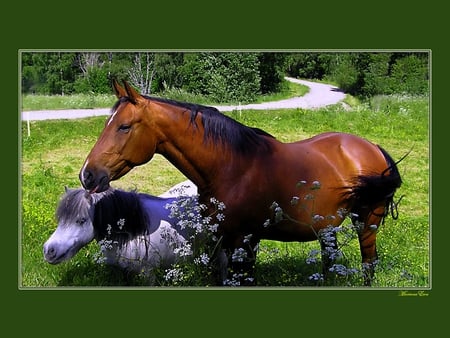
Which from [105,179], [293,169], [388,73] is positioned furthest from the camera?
[388,73]

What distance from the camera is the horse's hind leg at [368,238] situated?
195 inches

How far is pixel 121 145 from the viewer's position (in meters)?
4.38

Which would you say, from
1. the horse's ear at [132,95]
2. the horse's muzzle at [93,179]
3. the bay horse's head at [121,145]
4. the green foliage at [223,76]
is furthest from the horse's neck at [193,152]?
the green foliage at [223,76]

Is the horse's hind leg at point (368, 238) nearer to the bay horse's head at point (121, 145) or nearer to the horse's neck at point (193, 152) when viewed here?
the horse's neck at point (193, 152)

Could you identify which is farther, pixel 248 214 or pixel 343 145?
pixel 343 145

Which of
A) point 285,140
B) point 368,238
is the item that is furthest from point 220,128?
point 368,238

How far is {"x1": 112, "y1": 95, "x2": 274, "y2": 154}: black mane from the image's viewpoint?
14.8 feet

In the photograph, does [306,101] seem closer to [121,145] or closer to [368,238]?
[368,238]

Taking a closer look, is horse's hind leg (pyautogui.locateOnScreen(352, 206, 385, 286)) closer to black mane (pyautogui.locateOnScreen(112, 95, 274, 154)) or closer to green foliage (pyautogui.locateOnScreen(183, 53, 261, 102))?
black mane (pyautogui.locateOnScreen(112, 95, 274, 154))

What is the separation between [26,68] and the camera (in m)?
4.92

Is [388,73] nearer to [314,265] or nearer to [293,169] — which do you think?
[293,169]

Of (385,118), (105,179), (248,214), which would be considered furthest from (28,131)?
(385,118)

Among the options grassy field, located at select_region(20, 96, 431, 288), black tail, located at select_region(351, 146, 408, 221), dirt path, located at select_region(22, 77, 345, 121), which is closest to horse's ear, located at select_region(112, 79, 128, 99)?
grassy field, located at select_region(20, 96, 431, 288)

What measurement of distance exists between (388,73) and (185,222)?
1.90 metres
